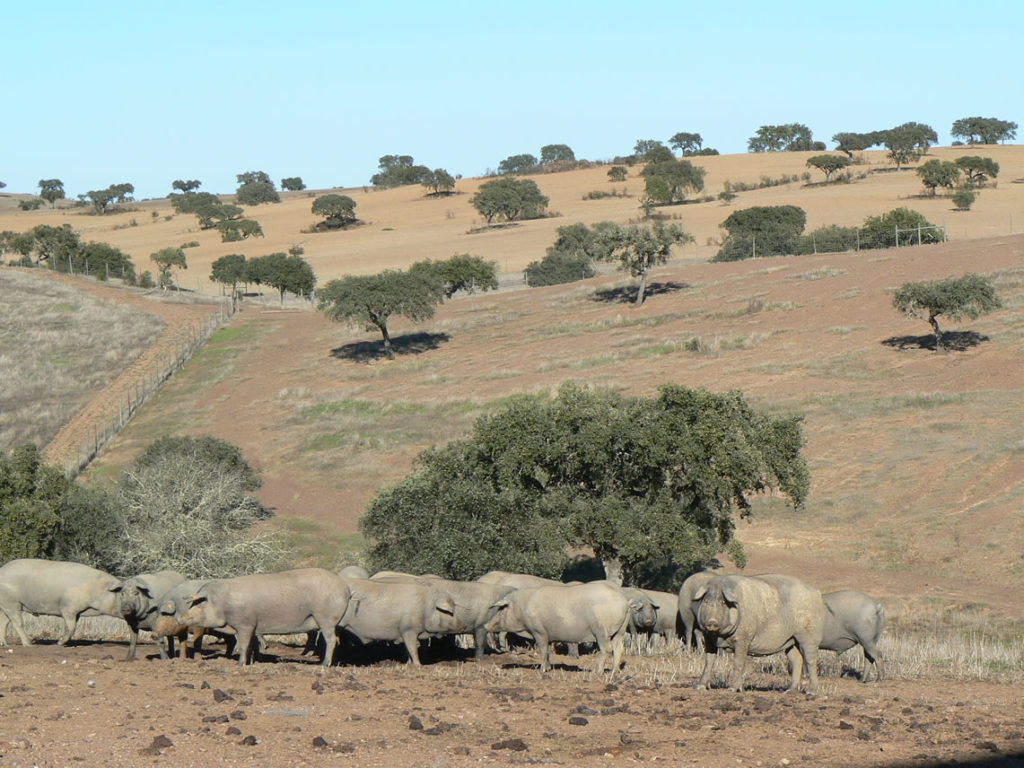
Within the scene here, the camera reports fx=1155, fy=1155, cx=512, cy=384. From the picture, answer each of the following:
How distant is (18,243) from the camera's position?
103375mm

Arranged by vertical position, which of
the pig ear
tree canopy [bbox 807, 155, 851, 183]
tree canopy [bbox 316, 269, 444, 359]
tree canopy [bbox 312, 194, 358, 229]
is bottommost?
the pig ear

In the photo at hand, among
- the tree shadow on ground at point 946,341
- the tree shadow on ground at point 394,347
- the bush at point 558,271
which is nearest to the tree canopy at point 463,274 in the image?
the bush at point 558,271

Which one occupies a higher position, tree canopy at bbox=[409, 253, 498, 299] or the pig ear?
tree canopy at bbox=[409, 253, 498, 299]

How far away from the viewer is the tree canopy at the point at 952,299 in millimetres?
49125

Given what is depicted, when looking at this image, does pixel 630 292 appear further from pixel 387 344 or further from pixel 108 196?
pixel 108 196

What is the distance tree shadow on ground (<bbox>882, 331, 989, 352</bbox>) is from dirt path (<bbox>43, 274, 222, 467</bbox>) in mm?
34755

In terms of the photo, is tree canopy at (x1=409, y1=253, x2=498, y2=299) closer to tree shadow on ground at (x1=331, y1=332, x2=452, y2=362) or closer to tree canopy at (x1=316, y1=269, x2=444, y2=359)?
tree shadow on ground at (x1=331, y1=332, x2=452, y2=362)

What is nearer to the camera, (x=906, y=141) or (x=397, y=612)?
(x=397, y=612)

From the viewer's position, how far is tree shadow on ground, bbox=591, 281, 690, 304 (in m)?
68.7

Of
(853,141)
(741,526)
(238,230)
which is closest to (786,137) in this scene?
(853,141)

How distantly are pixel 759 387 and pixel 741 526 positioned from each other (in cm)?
1407

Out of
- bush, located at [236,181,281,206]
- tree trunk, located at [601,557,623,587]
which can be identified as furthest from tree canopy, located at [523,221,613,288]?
bush, located at [236,181,281,206]

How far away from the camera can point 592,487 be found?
2586 centimetres

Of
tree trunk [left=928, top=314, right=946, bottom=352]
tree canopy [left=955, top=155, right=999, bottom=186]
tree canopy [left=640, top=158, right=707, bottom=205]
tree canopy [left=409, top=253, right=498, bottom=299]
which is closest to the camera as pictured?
tree trunk [left=928, top=314, right=946, bottom=352]
